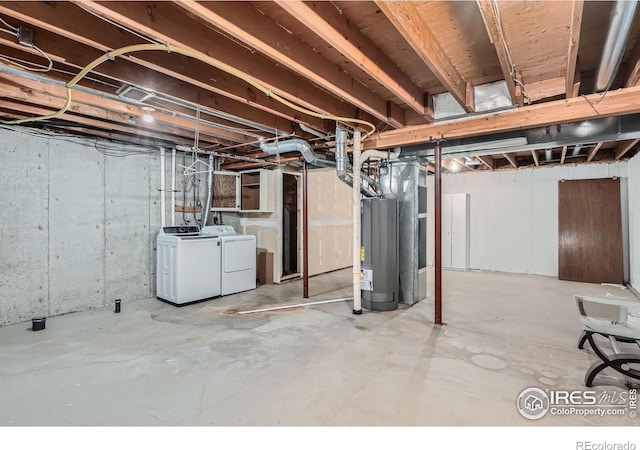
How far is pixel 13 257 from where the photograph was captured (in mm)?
3471

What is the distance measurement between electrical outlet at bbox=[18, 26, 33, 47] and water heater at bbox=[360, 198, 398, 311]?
10.2 feet

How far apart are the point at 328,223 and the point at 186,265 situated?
120 inches

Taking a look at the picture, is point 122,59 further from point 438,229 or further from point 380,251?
point 438,229

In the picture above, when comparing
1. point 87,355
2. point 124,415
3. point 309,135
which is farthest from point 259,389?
point 309,135

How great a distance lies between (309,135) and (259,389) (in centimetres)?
299

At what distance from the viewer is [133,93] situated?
264 centimetres

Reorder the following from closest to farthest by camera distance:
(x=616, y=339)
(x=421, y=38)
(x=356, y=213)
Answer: (x=421, y=38)
(x=616, y=339)
(x=356, y=213)

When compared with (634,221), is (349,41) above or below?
above

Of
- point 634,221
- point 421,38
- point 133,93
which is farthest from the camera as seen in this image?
point 634,221

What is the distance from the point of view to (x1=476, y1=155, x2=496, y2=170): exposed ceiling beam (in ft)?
19.1

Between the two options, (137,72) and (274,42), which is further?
(137,72)

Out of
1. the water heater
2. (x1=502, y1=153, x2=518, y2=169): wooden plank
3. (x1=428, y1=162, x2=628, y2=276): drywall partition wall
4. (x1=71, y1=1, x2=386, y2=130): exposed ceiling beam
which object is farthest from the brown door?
(x1=71, y1=1, x2=386, y2=130): exposed ceiling beam

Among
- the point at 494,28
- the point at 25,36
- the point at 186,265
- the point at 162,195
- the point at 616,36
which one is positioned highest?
the point at 25,36

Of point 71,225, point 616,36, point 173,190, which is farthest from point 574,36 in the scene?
point 71,225
